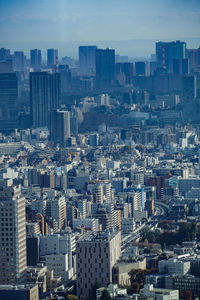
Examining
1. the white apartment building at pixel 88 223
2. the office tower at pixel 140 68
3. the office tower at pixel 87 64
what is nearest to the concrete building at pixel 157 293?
the white apartment building at pixel 88 223

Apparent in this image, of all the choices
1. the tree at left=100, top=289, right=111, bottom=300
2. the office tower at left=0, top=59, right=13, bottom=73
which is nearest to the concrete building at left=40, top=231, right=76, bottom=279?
the tree at left=100, top=289, right=111, bottom=300

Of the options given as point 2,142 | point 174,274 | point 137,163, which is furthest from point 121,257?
point 2,142

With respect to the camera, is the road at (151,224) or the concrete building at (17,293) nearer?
the concrete building at (17,293)

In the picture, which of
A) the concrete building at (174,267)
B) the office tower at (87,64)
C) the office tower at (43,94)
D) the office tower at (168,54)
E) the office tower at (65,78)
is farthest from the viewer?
the office tower at (65,78)

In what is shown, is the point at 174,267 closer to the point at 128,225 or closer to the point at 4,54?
the point at 128,225

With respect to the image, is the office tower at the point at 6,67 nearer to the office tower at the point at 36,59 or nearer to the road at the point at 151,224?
the office tower at the point at 36,59

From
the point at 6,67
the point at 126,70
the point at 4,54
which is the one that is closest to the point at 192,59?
the point at 126,70

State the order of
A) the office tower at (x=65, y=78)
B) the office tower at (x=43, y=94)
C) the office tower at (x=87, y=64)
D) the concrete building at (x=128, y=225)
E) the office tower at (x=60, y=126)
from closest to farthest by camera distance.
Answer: the concrete building at (x=128, y=225), the office tower at (x=60, y=126), the office tower at (x=43, y=94), the office tower at (x=87, y=64), the office tower at (x=65, y=78)

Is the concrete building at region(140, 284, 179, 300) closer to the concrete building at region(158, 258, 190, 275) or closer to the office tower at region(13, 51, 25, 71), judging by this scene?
the concrete building at region(158, 258, 190, 275)
